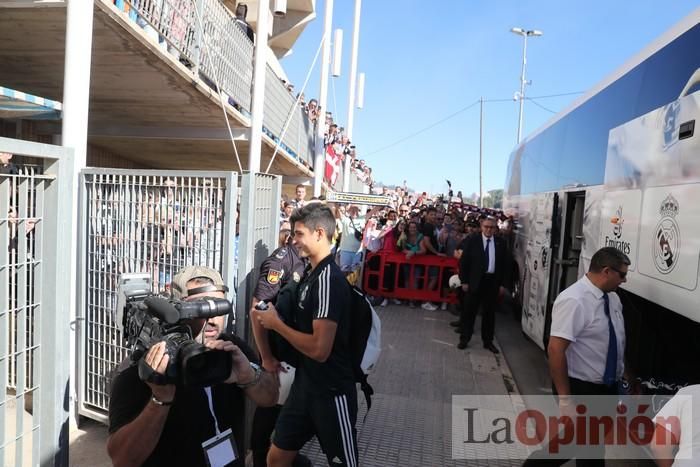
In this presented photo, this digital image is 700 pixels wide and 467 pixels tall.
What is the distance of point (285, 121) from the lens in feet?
34.3

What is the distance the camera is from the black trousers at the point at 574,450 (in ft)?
10.1

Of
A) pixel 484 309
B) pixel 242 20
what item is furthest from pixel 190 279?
pixel 242 20

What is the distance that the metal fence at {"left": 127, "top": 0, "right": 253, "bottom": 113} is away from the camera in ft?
17.5

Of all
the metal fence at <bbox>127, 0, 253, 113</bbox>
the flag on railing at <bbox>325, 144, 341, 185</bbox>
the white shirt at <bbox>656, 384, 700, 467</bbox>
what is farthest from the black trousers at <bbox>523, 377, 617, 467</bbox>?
the flag on railing at <bbox>325, 144, 341, 185</bbox>

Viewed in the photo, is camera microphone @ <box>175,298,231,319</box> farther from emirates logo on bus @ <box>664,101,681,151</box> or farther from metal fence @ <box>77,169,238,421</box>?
emirates logo on bus @ <box>664,101,681,151</box>

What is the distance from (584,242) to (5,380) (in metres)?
5.51

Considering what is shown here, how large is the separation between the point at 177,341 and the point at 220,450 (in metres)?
0.61

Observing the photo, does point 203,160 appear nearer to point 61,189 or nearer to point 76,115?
point 76,115

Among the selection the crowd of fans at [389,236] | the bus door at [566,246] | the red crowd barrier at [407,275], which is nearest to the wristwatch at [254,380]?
the bus door at [566,246]

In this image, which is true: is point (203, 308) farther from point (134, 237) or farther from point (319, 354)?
point (134, 237)

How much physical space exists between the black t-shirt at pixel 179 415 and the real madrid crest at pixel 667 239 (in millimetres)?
3044

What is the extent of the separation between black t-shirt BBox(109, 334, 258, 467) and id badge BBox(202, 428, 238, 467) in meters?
0.02

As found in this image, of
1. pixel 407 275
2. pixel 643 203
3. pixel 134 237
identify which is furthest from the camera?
pixel 407 275

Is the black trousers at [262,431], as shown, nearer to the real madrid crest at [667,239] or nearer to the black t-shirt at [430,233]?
the real madrid crest at [667,239]
